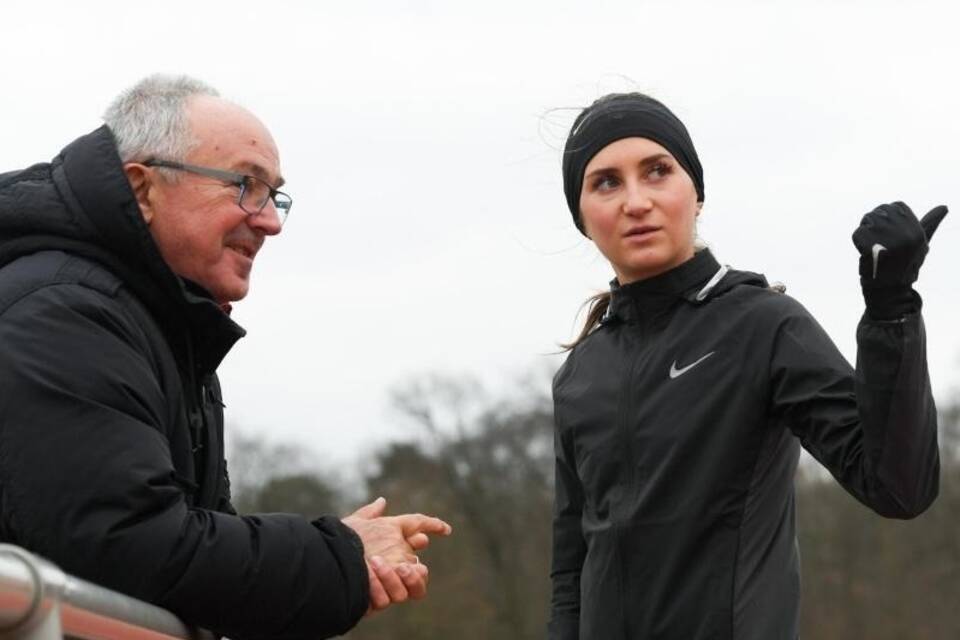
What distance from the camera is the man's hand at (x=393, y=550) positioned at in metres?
3.69

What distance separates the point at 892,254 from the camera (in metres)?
3.42

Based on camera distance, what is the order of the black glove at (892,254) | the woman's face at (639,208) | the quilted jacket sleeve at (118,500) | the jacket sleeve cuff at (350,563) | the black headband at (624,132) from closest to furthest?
the quilted jacket sleeve at (118,500)
the black glove at (892,254)
the jacket sleeve cuff at (350,563)
the woman's face at (639,208)
the black headband at (624,132)

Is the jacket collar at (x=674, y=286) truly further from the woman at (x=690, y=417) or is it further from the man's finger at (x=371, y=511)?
the man's finger at (x=371, y=511)

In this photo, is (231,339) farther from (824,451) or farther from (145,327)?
(824,451)

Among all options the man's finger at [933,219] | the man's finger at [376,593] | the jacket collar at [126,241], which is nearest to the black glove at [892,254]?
the man's finger at [933,219]

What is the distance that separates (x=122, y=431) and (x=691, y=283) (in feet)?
4.99

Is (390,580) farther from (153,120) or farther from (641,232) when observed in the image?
(153,120)

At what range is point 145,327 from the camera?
12.1 ft

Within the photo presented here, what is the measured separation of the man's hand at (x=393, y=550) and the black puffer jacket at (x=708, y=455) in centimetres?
49

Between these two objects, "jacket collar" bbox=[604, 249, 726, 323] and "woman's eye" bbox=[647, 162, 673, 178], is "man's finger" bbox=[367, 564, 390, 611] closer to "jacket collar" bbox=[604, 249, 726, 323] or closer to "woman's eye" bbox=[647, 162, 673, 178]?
"jacket collar" bbox=[604, 249, 726, 323]

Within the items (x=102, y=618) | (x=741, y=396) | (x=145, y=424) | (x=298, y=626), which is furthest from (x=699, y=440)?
(x=102, y=618)

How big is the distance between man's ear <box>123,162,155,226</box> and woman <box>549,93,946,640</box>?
1.08 metres

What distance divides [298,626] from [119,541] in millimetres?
472

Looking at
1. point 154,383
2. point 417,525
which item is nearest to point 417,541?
point 417,525
